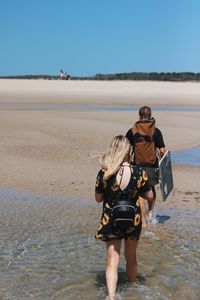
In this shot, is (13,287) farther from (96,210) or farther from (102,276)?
(96,210)

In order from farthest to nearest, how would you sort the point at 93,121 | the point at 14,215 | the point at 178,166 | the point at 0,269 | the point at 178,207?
1. the point at 93,121
2. the point at 178,166
3. the point at 178,207
4. the point at 14,215
5. the point at 0,269

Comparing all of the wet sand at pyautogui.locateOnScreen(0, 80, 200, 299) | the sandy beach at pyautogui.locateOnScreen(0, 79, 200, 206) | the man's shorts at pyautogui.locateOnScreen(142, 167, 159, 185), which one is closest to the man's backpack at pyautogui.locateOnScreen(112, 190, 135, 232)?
the wet sand at pyautogui.locateOnScreen(0, 80, 200, 299)

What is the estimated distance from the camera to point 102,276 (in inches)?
221

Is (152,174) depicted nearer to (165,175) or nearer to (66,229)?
(165,175)

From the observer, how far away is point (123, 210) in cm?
478

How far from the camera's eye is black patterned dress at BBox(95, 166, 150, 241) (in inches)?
189

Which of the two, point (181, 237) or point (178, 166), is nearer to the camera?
point (181, 237)

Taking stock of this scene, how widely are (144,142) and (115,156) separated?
238cm

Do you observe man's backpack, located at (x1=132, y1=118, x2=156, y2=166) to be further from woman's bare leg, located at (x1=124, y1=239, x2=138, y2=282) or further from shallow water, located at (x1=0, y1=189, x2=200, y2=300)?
woman's bare leg, located at (x1=124, y1=239, x2=138, y2=282)

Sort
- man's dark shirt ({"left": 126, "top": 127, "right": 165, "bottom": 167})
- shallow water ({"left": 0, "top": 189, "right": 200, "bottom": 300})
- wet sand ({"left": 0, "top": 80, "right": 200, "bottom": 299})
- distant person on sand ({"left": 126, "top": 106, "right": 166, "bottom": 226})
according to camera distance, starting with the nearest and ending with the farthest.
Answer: shallow water ({"left": 0, "top": 189, "right": 200, "bottom": 300}) < wet sand ({"left": 0, "top": 80, "right": 200, "bottom": 299}) < distant person on sand ({"left": 126, "top": 106, "right": 166, "bottom": 226}) < man's dark shirt ({"left": 126, "top": 127, "right": 165, "bottom": 167})

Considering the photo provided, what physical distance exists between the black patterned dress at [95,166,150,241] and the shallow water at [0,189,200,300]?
669 mm

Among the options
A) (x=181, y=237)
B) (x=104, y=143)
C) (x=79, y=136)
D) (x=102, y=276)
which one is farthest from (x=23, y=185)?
(x=79, y=136)

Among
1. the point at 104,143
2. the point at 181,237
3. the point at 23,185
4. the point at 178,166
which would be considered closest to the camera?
the point at 181,237

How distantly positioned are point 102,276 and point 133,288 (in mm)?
409
